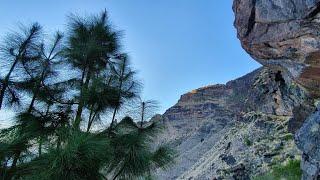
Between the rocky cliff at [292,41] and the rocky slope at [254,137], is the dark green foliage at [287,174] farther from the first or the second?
the rocky cliff at [292,41]

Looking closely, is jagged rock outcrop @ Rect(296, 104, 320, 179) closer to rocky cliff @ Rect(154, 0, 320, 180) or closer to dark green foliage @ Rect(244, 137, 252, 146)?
rocky cliff @ Rect(154, 0, 320, 180)

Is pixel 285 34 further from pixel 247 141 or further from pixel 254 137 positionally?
pixel 254 137

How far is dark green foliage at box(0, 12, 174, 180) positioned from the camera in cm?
791

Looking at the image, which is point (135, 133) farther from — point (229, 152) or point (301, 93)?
point (229, 152)

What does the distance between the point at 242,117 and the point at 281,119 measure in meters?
16.9

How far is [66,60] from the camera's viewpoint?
33.8 feet

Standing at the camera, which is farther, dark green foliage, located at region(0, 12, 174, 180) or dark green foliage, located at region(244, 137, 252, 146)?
dark green foliage, located at region(244, 137, 252, 146)

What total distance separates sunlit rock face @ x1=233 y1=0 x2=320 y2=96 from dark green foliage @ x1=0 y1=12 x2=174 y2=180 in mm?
7110

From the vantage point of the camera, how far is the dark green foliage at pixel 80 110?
791 centimetres

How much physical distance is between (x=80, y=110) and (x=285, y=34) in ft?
30.1

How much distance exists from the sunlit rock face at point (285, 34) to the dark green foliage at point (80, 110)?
711 centimetres

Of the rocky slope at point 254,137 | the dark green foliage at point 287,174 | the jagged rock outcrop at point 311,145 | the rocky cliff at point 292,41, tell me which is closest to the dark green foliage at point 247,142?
the rocky slope at point 254,137

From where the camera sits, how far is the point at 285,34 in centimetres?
1645

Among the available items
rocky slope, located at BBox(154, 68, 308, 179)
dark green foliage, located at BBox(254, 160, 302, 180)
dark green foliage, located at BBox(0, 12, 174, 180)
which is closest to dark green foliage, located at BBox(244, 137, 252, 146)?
rocky slope, located at BBox(154, 68, 308, 179)
